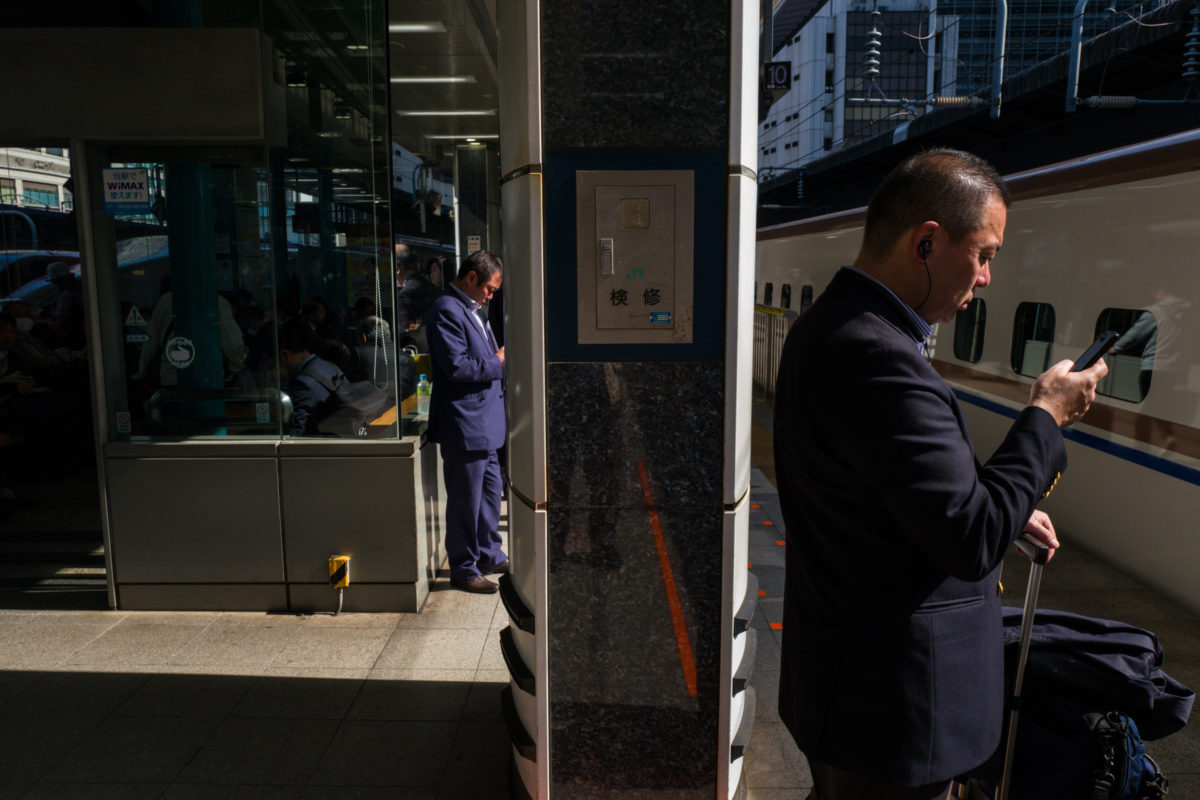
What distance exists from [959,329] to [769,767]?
6.46m

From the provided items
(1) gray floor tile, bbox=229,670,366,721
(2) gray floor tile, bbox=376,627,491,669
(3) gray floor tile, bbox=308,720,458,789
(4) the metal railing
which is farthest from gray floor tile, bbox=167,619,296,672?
(4) the metal railing

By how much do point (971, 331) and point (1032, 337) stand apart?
4.21 ft

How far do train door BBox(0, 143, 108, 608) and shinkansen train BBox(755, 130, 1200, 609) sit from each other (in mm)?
6241

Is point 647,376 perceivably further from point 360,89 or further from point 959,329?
point 959,329

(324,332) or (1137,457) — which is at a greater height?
(324,332)

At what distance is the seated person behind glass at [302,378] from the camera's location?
15.8ft

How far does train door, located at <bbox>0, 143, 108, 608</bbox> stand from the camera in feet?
18.2

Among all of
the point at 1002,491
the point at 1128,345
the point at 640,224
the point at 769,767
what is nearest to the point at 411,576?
the point at 769,767

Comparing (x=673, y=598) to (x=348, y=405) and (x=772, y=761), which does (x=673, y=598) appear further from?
(x=348, y=405)

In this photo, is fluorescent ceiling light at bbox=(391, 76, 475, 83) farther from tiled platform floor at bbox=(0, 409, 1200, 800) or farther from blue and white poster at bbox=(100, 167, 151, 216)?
tiled platform floor at bbox=(0, 409, 1200, 800)

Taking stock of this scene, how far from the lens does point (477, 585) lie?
17.0 feet

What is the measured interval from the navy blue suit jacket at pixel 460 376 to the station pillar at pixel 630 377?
2.31 metres

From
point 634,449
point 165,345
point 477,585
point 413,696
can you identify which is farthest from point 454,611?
point 634,449

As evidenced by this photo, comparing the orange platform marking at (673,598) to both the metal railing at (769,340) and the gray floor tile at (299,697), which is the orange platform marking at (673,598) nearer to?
the gray floor tile at (299,697)
